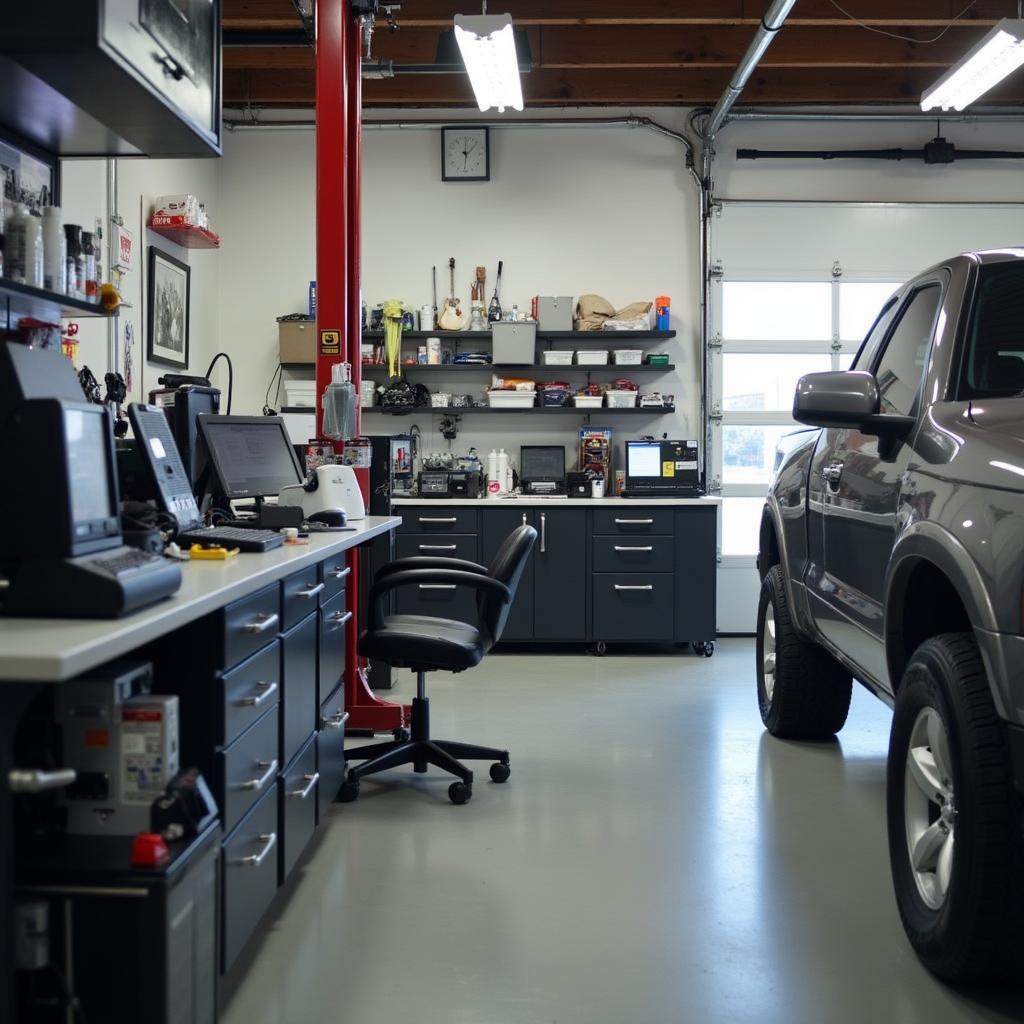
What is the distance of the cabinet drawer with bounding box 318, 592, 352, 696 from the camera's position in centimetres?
286

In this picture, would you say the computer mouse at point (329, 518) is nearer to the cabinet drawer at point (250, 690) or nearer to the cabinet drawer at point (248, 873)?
the cabinet drawer at point (250, 690)

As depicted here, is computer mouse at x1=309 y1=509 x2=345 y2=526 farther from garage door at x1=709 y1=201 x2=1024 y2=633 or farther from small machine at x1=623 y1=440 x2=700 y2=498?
garage door at x1=709 y1=201 x2=1024 y2=633

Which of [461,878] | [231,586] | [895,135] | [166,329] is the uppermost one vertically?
[895,135]

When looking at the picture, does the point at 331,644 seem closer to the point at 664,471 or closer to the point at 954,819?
the point at 954,819

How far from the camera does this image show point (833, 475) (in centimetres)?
302

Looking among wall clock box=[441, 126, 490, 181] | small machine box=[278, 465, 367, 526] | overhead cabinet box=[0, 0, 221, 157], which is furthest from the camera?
wall clock box=[441, 126, 490, 181]

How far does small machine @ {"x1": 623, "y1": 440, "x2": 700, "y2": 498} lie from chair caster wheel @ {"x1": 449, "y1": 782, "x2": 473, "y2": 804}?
3.12 m

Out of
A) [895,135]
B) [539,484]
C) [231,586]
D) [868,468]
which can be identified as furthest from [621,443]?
[231,586]

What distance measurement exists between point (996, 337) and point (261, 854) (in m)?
1.94

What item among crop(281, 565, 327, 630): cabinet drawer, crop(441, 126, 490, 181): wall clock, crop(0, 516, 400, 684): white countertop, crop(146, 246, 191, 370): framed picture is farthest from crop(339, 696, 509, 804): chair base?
crop(441, 126, 490, 181): wall clock

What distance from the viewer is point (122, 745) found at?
1.59 meters

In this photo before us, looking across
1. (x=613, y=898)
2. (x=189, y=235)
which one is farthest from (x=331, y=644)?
(x=189, y=235)

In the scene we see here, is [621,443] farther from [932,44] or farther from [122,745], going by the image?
[122,745]

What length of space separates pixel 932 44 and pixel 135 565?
235 inches
